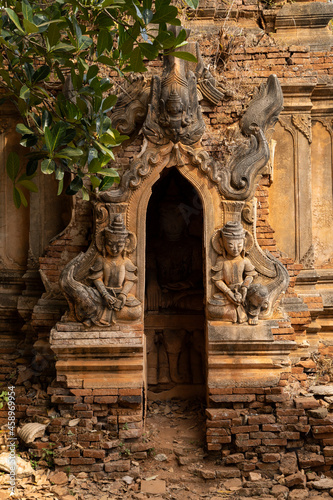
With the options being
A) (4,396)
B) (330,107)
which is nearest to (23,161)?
(4,396)

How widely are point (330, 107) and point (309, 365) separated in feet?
12.2

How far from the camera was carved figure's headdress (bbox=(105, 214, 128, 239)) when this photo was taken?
22.6ft

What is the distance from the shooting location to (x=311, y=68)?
27.4 ft

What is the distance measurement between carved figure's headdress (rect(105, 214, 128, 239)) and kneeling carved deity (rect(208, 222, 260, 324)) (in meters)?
1.05

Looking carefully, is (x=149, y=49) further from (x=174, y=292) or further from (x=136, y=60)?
(x=174, y=292)

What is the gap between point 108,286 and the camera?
6.93 meters

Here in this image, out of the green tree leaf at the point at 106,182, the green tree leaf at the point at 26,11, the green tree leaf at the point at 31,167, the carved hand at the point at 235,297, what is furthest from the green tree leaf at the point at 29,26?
→ the carved hand at the point at 235,297

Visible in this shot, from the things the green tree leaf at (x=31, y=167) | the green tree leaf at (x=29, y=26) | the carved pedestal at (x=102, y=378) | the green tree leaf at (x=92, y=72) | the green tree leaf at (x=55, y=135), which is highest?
the green tree leaf at (x=29, y=26)

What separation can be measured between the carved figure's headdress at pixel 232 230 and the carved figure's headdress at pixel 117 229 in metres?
1.13

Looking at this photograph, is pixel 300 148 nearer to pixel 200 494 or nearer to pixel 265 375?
pixel 265 375

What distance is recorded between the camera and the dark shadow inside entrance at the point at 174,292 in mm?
8133

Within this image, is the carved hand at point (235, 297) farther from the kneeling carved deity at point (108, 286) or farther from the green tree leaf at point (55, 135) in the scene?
the green tree leaf at point (55, 135)

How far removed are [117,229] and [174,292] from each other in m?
1.75

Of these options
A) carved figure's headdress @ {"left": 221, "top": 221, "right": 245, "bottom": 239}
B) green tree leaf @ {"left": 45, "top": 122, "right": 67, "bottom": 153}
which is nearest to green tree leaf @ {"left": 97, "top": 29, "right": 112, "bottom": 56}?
green tree leaf @ {"left": 45, "top": 122, "right": 67, "bottom": 153}
